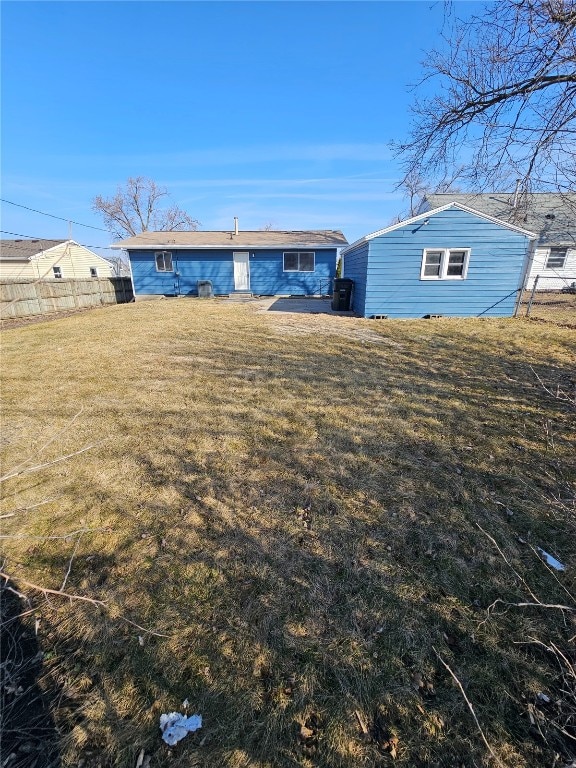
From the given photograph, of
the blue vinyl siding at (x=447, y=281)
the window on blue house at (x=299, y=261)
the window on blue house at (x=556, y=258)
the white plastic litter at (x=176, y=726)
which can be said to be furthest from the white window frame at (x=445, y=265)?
the window on blue house at (x=556, y=258)

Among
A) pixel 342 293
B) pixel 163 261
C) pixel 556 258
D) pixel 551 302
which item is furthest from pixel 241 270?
pixel 556 258

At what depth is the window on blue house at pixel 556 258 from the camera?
61.6 feet

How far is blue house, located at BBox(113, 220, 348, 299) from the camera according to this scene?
58.2 feet

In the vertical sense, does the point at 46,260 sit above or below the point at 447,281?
above

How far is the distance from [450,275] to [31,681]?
1238cm

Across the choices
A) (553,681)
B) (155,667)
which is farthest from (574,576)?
(155,667)

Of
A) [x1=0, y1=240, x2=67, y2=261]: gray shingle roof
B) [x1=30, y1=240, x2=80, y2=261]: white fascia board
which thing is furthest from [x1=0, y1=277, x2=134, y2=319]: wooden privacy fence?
[x1=0, y1=240, x2=67, y2=261]: gray shingle roof

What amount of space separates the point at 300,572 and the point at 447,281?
11.1m

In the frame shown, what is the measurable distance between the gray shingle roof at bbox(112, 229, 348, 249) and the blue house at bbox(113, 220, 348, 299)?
0.05m

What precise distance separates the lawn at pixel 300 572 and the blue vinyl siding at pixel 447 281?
272 inches

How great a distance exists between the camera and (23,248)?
26.9m

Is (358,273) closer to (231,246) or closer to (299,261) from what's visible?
(299,261)

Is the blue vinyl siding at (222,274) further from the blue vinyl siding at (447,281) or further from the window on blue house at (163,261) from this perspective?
the blue vinyl siding at (447,281)

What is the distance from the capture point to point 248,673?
1.63 metres
